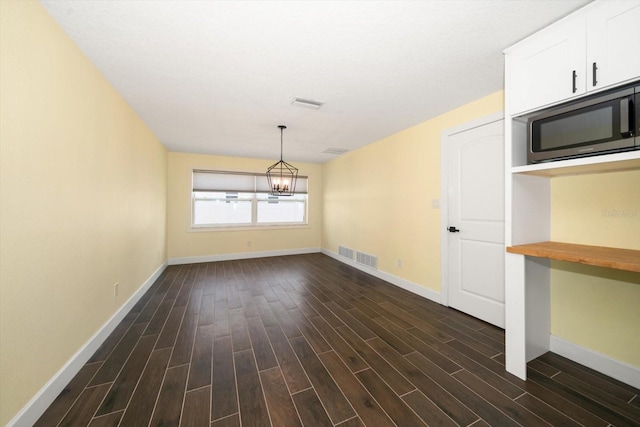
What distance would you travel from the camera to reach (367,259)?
4766 mm

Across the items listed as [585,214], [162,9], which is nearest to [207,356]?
[162,9]

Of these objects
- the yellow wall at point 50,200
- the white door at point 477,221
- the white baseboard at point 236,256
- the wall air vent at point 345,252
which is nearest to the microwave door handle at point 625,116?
the white door at point 477,221

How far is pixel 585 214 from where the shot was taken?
1949 millimetres

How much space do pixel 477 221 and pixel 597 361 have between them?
1.48 m

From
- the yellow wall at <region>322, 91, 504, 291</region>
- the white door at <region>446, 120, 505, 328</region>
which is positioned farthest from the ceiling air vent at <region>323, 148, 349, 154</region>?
the white door at <region>446, 120, 505, 328</region>

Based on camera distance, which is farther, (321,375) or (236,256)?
(236,256)

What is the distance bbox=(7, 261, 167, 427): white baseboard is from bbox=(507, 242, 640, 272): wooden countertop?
3.35 meters

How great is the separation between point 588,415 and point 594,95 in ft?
6.72

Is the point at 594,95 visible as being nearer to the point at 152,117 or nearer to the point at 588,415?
the point at 588,415

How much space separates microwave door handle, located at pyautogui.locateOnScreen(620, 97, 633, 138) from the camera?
4.42ft

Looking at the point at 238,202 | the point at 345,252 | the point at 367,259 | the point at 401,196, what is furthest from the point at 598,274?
the point at 238,202

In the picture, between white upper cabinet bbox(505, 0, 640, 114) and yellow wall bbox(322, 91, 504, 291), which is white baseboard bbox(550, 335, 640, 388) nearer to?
yellow wall bbox(322, 91, 504, 291)

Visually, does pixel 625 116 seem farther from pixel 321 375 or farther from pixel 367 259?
pixel 367 259

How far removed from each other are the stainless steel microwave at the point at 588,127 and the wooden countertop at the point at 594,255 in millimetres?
656
